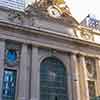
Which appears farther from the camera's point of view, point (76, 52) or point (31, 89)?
point (76, 52)

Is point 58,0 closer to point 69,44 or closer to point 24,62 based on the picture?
point 69,44

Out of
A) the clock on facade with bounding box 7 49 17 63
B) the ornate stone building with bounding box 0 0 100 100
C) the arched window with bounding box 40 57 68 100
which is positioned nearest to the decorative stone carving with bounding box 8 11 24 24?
the ornate stone building with bounding box 0 0 100 100

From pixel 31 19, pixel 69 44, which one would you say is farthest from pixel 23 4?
pixel 69 44

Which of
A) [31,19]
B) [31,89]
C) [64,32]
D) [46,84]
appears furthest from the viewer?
[64,32]

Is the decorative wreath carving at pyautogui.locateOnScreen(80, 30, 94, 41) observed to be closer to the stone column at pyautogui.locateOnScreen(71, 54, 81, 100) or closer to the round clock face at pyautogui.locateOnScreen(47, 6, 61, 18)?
the stone column at pyautogui.locateOnScreen(71, 54, 81, 100)

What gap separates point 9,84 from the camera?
14.6 m

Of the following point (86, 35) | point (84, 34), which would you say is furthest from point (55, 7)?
point (86, 35)

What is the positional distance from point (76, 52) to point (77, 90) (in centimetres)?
323

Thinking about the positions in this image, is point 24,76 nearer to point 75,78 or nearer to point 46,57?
point 46,57

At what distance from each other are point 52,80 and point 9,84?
3311 millimetres

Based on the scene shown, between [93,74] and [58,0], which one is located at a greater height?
[58,0]

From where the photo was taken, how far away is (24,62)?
15.3m

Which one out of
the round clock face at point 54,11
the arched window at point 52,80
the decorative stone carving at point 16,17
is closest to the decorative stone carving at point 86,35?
the round clock face at point 54,11

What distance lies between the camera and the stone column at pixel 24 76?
46.8ft
